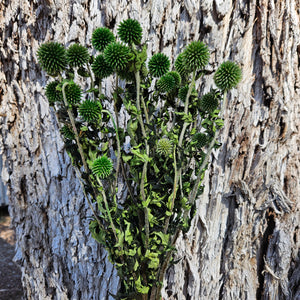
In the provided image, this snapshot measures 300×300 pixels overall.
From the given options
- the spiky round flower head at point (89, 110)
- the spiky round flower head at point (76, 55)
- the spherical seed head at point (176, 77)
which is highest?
the spiky round flower head at point (76, 55)

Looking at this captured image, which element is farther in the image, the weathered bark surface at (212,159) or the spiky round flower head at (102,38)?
the weathered bark surface at (212,159)

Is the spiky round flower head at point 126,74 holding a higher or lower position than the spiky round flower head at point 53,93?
higher

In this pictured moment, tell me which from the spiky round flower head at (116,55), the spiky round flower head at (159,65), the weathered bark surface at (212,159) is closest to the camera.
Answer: the spiky round flower head at (116,55)

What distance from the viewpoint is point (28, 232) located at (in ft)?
4.27

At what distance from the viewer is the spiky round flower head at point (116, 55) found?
617 millimetres

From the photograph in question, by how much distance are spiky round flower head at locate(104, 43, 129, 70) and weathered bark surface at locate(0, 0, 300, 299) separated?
19.2 inches

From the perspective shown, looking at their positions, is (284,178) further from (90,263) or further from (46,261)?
(46,261)

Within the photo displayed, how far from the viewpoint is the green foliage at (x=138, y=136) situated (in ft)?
2.15

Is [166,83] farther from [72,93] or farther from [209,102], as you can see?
[72,93]

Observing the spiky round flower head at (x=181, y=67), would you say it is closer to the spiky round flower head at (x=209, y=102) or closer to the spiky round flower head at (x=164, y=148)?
the spiky round flower head at (x=209, y=102)

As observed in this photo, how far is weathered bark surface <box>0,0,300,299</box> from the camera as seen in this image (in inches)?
42.5

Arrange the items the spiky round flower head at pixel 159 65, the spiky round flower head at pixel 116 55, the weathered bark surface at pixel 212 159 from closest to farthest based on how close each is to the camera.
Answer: the spiky round flower head at pixel 116 55 → the spiky round flower head at pixel 159 65 → the weathered bark surface at pixel 212 159

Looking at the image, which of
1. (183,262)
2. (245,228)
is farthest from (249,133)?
(183,262)

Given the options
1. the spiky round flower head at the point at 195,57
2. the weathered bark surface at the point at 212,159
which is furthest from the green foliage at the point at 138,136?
the weathered bark surface at the point at 212,159
